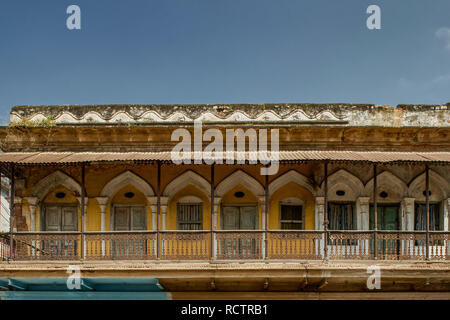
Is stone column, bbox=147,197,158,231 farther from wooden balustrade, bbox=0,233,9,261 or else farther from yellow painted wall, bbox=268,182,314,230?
wooden balustrade, bbox=0,233,9,261

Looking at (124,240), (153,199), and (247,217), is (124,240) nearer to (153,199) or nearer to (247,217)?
(153,199)

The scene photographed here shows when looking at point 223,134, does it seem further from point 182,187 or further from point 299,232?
point 299,232

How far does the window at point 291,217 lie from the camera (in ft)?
32.8

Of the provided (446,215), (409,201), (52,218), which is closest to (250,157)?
(409,201)

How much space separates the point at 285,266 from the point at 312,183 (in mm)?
2344

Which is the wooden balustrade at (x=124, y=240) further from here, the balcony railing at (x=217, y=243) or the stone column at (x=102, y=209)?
the stone column at (x=102, y=209)

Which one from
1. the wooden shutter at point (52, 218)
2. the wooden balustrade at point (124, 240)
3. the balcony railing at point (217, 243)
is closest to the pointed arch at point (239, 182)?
the balcony railing at point (217, 243)

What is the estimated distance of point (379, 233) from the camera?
8562 millimetres

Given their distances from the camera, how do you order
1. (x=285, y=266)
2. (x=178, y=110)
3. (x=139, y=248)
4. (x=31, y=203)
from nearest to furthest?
(x=285, y=266) → (x=139, y=248) → (x=31, y=203) → (x=178, y=110)

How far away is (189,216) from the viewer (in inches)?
396

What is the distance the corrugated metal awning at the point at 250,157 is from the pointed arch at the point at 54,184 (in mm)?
608

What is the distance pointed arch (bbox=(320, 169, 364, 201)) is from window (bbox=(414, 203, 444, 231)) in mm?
1483
